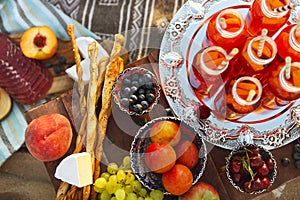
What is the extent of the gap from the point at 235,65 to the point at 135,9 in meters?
0.48

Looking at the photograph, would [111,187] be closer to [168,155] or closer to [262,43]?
[168,155]

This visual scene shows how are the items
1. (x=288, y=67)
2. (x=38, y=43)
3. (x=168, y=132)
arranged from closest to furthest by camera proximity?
(x=288, y=67) < (x=168, y=132) < (x=38, y=43)

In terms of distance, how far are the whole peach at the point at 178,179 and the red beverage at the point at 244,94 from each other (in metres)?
0.20

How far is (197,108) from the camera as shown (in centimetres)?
122

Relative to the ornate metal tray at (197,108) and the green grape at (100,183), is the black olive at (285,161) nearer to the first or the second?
the ornate metal tray at (197,108)

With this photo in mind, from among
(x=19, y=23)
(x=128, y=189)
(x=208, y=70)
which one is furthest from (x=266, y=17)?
(x=19, y=23)

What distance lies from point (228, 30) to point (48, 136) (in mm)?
534

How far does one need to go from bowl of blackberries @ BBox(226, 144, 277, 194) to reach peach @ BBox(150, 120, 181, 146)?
15 cm

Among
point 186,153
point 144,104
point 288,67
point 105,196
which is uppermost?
point 288,67

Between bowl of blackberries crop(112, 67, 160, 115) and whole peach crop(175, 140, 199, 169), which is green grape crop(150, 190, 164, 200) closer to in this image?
whole peach crop(175, 140, 199, 169)

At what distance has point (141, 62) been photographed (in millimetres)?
1266

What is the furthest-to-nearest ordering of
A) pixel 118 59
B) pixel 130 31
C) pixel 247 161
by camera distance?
1. pixel 130 31
2. pixel 118 59
3. pixel 247 161

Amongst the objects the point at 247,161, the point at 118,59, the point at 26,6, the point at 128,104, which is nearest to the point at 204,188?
the point at 247,161

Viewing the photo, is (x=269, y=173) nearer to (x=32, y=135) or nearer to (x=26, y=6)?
(x=32, y=135)
